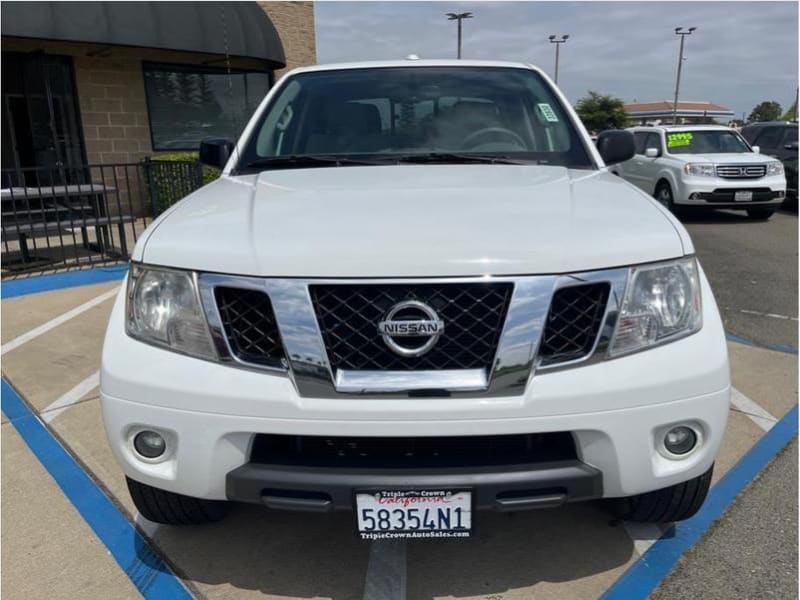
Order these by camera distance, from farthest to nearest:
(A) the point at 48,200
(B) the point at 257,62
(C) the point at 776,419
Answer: (B) the point at 257,62, (A) the point at 48,200, (C) the point at 776,419

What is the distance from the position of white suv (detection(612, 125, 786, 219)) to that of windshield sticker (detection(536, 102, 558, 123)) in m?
8.97

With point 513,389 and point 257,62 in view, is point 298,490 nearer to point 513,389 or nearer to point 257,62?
point 513,389

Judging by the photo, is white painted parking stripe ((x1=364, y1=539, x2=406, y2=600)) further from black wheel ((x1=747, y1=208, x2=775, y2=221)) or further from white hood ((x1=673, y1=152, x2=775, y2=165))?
black wheel ((x1=747, y1=208, x2=775, y2=221))

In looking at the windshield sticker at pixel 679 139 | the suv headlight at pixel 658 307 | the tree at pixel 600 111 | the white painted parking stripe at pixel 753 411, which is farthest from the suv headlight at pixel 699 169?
the tree at pixel 600 111

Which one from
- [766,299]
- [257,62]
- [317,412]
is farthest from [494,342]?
[257,62]

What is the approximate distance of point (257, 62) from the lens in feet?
40.6

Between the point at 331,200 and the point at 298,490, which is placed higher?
the point at 331,200

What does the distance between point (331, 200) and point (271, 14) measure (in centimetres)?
1276

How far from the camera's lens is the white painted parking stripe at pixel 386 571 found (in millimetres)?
2238

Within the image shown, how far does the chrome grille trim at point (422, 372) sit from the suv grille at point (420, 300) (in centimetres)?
2

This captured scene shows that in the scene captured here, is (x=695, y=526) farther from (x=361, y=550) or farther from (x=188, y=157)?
(x=188, y=157)

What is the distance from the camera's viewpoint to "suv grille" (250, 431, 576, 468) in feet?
6.25

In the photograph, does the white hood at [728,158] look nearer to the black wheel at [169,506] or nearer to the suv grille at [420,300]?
the suv grille at [420,300]

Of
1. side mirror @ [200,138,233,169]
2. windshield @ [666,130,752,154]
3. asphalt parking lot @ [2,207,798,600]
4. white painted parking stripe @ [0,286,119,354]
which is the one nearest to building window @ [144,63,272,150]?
white painted parking stripe @ [0,286,119,354]
